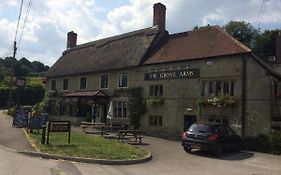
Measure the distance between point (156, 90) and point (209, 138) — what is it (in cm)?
1079

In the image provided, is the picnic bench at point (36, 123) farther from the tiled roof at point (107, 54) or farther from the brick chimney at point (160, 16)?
the brick chimney at point (160, 16)

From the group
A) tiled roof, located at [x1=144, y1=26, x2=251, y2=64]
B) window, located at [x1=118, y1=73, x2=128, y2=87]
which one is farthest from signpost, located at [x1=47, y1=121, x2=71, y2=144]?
window, located at [x1=118, y1=73, x2=128, y2=87]

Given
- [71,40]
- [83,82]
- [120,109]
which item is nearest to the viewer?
[120,109]

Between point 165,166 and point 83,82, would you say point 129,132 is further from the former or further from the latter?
point 83,82

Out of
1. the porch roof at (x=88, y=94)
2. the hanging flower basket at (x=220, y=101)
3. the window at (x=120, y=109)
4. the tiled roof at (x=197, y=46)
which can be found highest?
the tiled roof at (x=197, y=46)

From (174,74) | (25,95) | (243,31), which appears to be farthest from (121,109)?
(25,95)

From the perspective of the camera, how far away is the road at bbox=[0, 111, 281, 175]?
11.6m

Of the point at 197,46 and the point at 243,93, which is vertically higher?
the point at 197,46

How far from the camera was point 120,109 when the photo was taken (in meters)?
30.8

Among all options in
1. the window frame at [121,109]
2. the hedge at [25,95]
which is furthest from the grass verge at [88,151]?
the hedge at [25,95]

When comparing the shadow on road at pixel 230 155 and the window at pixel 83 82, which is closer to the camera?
the shadow on road at pixel 230 155

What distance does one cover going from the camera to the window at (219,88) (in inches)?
891

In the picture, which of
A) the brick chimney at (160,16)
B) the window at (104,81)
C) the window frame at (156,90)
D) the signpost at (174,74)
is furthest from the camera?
the window at (104,81)

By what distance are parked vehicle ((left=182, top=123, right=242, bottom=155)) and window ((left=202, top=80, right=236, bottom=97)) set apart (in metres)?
4.53
